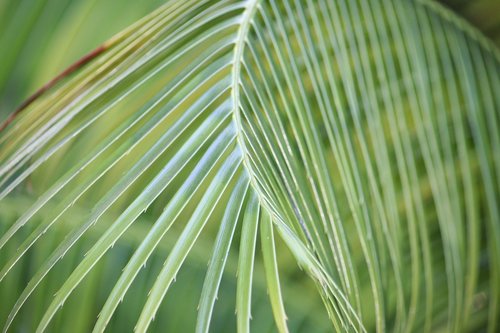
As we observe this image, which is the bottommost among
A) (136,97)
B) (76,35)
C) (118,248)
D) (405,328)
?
(405,328)

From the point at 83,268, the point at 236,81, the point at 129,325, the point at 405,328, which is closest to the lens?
the point at 83,268

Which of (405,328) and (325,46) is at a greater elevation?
(325,46)

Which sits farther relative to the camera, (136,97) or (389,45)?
(389,45)

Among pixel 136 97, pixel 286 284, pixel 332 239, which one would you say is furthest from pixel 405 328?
pixel 136 97

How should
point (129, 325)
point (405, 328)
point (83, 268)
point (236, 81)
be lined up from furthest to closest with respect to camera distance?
1. point (405, 328)
2. point (129, 325)
3. point (236, 81)
4. point (83, 268)

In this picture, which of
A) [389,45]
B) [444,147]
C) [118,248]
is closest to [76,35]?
[118,248]

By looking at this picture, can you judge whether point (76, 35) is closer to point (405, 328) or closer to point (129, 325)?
point (129, 325)
